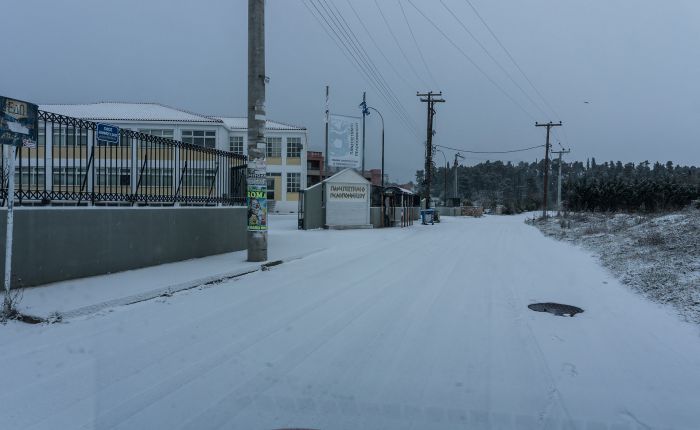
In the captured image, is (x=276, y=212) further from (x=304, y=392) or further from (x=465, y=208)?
(x=304, y=392)

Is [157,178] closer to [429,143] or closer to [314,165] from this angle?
[429,143]

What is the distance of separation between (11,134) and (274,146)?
1999 inches

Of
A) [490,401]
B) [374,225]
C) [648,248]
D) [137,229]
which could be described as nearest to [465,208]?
[374,225]

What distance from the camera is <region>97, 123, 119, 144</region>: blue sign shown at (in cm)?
985

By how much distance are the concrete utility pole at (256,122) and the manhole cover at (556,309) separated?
690 centimetres

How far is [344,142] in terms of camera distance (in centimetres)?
3550

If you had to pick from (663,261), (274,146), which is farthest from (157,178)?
(274,146)

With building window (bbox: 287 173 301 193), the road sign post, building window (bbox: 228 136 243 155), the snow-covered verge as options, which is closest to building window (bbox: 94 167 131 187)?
the road sign post

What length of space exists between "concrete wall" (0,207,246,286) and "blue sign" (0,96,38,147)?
4.55 feet

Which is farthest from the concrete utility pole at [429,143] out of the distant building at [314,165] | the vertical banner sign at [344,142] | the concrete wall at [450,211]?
the distant building at [314,165]

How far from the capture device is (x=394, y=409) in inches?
175

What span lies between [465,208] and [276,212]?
96.9ft

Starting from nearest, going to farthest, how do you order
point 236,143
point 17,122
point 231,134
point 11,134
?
point 11,134
point 17,122
point 231,134
point 236,143

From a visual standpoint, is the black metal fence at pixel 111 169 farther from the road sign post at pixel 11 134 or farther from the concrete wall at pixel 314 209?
the concrete wall at pixel 314 209
